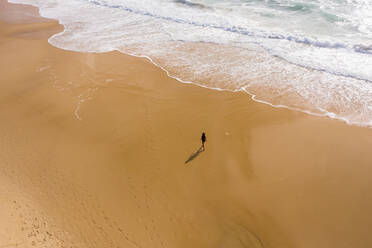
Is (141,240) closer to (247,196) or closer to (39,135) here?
(247,196)

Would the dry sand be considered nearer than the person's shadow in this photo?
Yes

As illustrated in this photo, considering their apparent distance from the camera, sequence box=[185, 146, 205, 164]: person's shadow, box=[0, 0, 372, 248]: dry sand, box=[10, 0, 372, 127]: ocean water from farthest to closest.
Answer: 1. box=[10, 0, 372, 127]: ocean water
2. box=[185, 146, 205, 164]: person's shadow
3. box=[0, 0, 372, 248]: dry sand

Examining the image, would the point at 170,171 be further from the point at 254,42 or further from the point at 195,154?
the point at 254,42

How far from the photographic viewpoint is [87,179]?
805cm

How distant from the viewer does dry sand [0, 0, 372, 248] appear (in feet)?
21.7

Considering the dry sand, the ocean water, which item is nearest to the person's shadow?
the dry sand

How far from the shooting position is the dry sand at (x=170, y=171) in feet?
21.7

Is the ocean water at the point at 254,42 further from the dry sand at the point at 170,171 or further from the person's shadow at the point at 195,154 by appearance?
the person's shadow at the point at 195,154

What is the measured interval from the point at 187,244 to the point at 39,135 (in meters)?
7.84

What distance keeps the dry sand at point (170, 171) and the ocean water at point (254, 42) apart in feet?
5.71

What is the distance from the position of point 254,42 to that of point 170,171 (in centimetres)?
1354

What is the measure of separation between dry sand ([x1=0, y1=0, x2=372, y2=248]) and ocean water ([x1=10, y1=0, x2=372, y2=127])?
174 cm

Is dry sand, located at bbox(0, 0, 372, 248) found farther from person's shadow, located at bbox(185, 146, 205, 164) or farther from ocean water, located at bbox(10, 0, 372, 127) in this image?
ocean water, located at bbox(10, 0, 372, 127)

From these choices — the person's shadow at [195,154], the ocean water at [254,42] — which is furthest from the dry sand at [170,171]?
the ocean water at [254,42]
